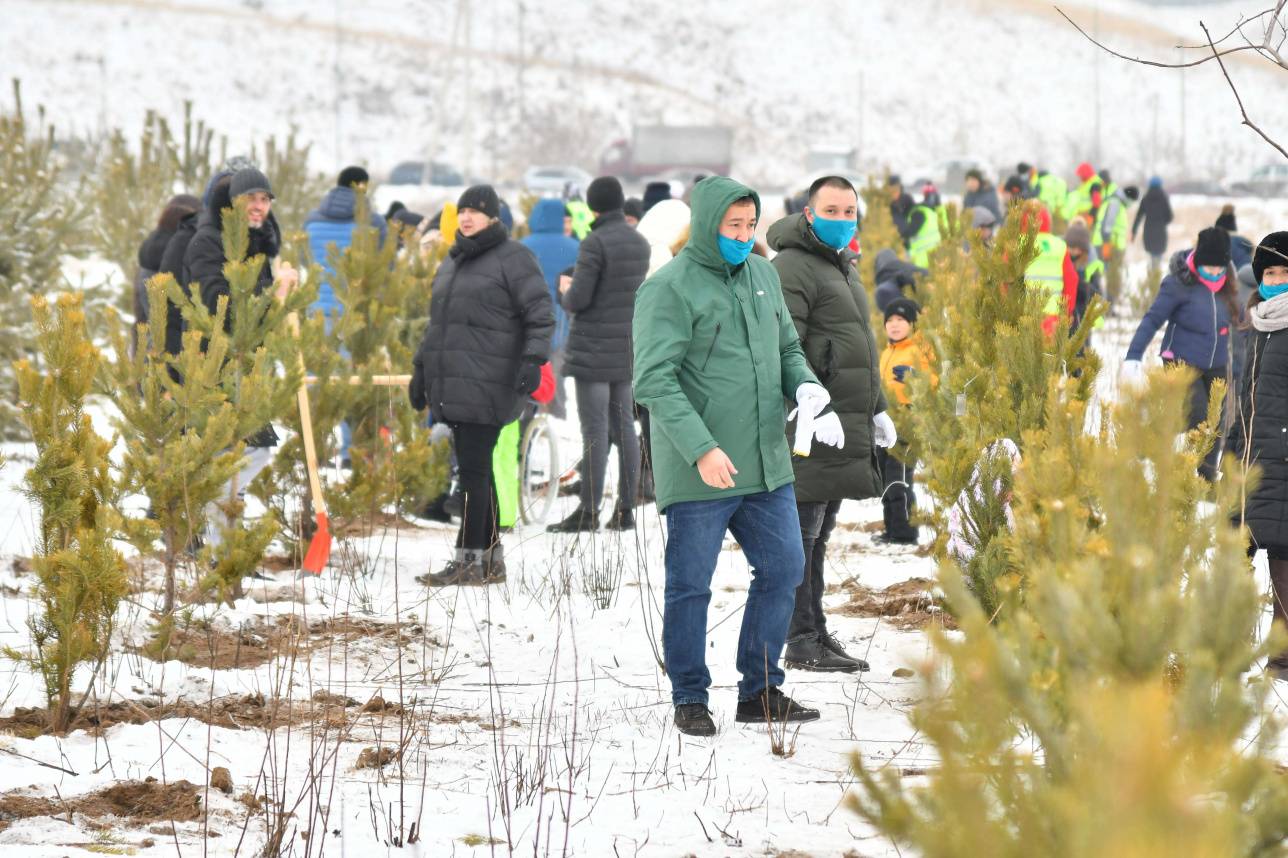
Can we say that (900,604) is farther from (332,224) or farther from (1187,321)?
(332,224)

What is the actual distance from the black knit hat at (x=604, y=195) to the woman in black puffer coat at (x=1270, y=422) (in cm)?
342

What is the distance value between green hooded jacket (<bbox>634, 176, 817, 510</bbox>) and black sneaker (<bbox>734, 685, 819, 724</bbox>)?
2.05ft

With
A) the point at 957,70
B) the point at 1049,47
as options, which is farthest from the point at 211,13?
the point at 1049,47

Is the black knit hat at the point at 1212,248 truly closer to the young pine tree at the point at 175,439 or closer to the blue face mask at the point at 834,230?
the blue face mask at the point at 834,230

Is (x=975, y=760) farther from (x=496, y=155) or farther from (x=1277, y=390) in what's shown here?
(x=496, y=155)

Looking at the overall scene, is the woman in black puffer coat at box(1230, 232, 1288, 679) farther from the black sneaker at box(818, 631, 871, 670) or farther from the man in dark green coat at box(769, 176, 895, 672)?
the black sneaker at box(818, 631, 871, 670)

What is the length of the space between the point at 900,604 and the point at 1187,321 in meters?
2.88

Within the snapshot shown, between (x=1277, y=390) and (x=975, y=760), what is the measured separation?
3.76 m

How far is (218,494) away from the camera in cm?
470

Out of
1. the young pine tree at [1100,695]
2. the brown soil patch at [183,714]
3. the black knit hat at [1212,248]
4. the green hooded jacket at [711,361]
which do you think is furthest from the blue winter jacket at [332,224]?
the young pine tree at [1100,695]

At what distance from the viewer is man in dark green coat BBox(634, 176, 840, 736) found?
408 centimetres

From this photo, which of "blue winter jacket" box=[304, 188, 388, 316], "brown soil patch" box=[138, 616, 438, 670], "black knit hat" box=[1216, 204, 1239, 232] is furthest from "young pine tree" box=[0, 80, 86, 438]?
"black knit hat" box=[1216, 204, 1239, 232]

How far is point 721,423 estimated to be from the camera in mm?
4109

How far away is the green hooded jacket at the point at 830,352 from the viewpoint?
4758mm
